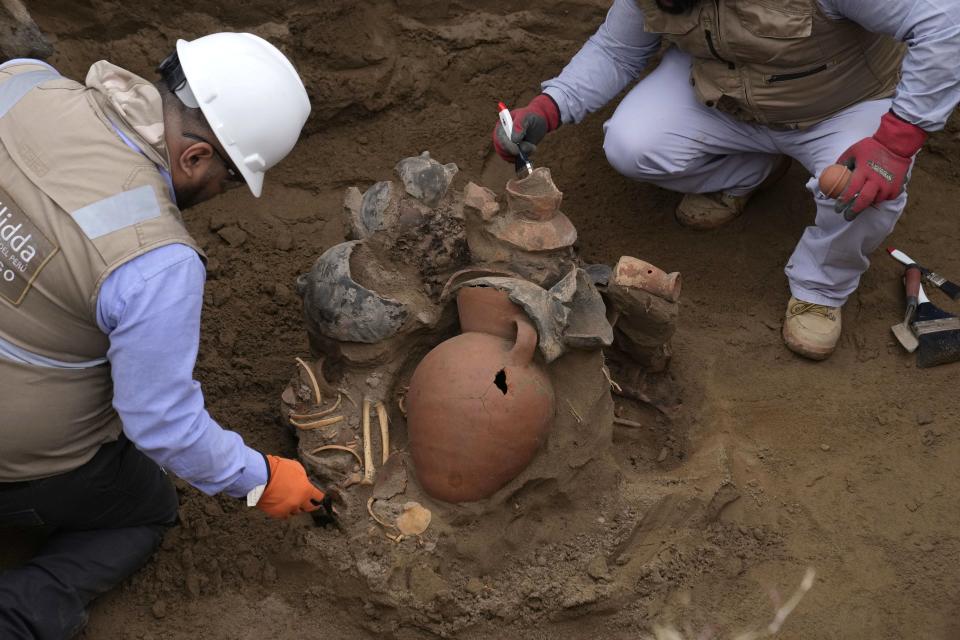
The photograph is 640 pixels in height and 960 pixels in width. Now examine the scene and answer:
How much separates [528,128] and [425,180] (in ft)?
2.67

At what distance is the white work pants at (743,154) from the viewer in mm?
3521

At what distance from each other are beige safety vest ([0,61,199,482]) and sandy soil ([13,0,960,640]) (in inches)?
30.6

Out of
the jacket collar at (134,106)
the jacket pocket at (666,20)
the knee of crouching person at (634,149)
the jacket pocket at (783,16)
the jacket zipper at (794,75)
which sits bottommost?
the knee of crouching person at (634,149)

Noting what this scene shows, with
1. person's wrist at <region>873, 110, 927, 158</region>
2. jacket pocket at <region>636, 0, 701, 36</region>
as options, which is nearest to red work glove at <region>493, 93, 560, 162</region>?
jacket pocket at <region>636, 0, 701, 36</region>

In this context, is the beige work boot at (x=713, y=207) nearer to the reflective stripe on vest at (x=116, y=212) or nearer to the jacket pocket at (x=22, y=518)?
the reflective stripe on vest at (x=116, y=212)

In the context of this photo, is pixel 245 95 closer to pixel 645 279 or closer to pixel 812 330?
pixel 645 279

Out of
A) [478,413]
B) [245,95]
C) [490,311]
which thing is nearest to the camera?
[245,95]

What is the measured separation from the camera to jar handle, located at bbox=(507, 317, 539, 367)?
2.76 m

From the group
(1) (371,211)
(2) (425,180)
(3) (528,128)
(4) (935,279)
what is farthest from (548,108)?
(4) (935,279)

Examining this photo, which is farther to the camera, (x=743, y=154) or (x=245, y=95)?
(x=743, y=154)

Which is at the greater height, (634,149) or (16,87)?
(16,87)

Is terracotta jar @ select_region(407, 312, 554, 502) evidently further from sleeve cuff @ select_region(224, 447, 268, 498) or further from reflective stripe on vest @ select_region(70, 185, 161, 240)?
reflective stripe on vest @ select_region(70, 185, 161, 240)

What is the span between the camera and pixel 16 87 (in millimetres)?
2291

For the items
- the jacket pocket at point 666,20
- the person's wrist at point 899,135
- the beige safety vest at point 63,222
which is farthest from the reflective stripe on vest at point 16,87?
the person's wrist at point 899,135
